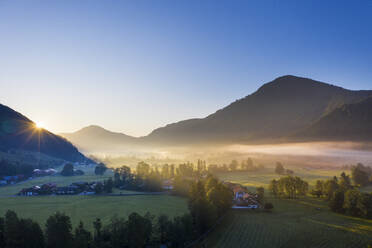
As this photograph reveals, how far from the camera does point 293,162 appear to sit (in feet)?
521

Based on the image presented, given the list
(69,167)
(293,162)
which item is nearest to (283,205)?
(293,162)

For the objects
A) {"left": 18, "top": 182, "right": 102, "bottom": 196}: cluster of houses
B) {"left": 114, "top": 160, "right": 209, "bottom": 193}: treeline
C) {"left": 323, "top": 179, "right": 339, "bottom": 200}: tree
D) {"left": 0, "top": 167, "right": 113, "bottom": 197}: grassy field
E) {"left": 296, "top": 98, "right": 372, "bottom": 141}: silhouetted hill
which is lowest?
{"left": 0, "top": 167, "right": 113, "bottom": 197}: grassy field

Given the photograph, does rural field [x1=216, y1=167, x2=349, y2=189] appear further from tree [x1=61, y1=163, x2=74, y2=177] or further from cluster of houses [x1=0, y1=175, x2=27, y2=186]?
cluster of houses [x1=0, y1=175, x2=27, y2=186]

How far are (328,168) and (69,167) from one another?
16120cm

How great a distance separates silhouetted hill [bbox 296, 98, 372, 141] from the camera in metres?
170

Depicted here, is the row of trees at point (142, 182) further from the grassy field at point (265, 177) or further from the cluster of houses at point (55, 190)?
the grassy field at point (265, 177)

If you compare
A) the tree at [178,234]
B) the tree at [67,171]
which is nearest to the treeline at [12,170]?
the tree at [67,171]

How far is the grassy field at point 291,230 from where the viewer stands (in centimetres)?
3547

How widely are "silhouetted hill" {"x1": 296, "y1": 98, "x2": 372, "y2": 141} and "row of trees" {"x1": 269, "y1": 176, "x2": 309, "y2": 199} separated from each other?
131 m

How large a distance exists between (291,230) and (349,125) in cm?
18335

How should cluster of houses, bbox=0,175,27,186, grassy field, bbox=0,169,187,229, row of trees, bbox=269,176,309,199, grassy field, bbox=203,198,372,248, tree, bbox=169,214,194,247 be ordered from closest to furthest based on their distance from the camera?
tree, bbox=169,214,194,247
grassy field, bbox=203,198,372,248
grassy field, bbox=0,169,187,229
row of trees, bbox=269,176,309,199
cluster of houses, bbox=0,175,27,186

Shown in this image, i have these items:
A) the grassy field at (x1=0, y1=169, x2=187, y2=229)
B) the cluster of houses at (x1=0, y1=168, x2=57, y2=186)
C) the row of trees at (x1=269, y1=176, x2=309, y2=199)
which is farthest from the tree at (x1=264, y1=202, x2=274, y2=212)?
the cluster of houses at (x1=0, y1=168, x2=57, y2=186)

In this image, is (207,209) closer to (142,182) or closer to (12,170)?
(142,182)

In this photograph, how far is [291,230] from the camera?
1608 inches
